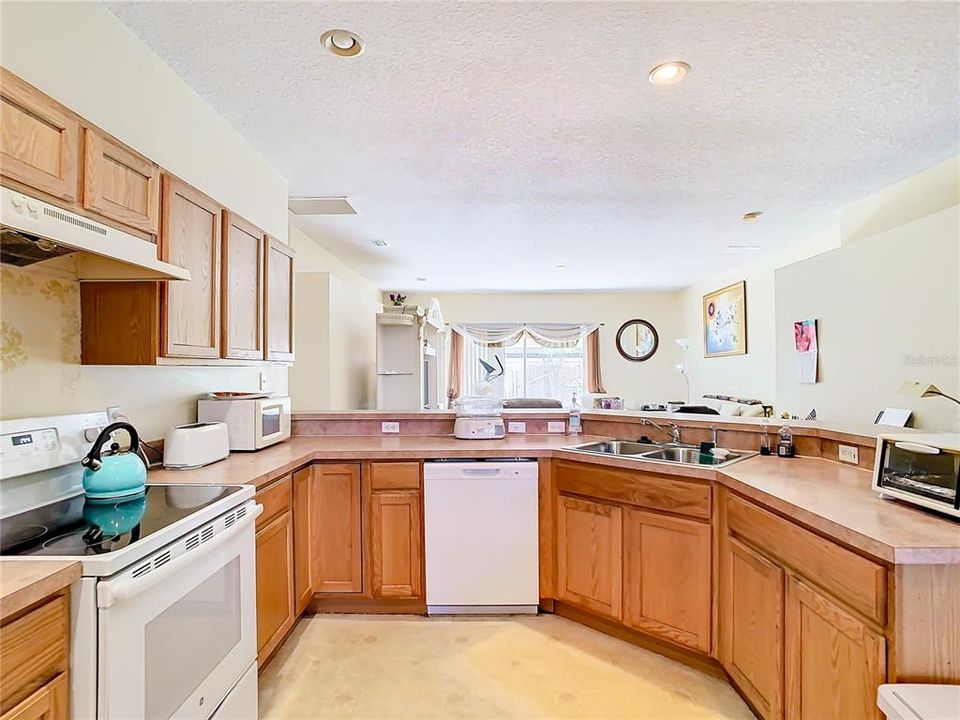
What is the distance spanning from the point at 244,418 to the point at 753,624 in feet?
7.69

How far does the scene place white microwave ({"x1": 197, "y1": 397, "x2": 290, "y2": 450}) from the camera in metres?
2.33

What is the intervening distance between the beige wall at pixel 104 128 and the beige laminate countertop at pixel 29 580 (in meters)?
0.60

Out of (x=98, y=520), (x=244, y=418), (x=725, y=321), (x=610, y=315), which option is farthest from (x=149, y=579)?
(x=610, y=315)

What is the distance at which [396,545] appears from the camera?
2.57 meters

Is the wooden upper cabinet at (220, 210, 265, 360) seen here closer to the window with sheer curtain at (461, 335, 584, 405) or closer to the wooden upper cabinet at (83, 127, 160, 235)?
the wooden upper cabinet at (83, 127, 160, 235)

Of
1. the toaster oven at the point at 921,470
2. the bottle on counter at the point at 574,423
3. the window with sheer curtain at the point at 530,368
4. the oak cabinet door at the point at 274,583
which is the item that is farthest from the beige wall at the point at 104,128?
the window with sheer curtain at the point at 530,368

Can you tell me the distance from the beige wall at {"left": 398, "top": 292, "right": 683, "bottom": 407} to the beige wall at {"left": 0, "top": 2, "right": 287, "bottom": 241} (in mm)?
5187

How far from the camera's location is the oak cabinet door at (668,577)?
6.68ft

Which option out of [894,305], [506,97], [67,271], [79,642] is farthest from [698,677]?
[67,271]

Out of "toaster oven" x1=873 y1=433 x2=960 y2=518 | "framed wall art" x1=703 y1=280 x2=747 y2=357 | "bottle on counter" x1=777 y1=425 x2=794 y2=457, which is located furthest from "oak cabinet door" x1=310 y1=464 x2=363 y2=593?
"framed wall art" x1=703 y1=280 x2=747 y2=357

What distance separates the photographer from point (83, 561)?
3.54ft

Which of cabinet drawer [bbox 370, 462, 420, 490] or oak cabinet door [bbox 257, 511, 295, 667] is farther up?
cabinet drawer [bbox 370, 462, 420, 490]

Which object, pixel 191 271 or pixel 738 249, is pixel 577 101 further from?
pixel 738 249

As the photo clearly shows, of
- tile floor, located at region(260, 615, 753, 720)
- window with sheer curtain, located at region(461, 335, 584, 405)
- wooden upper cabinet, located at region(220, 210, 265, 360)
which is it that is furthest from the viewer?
window with sheer curtain, located at region(461, 335, 584, 405)
